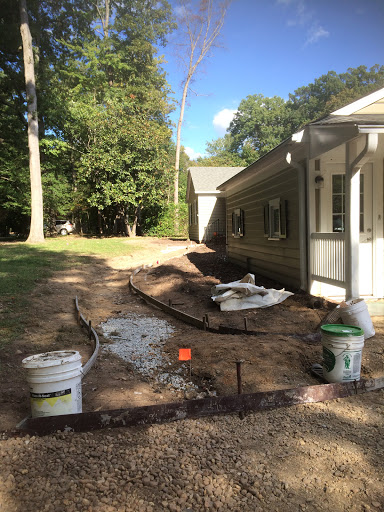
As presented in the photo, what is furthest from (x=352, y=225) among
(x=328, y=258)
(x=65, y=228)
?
(x=65, y=228)

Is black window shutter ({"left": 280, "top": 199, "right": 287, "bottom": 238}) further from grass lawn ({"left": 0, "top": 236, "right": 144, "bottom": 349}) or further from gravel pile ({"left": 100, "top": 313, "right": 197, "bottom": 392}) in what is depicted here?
grass lawn ({"left": 0, "top": 236, "right": 144, "bottom": 349})

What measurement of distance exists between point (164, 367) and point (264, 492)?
236cm

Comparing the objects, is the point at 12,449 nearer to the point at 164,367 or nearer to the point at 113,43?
the point at 164,367

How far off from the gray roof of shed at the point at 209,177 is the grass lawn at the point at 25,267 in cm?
595

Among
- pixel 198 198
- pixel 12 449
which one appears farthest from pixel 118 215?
pixel 12 449

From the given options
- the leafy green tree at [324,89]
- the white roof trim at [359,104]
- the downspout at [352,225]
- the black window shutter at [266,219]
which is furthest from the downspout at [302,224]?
the leafy green tree at [324,89]

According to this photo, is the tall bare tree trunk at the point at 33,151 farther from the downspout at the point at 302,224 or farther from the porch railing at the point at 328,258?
the porch railing at the point at 328,258

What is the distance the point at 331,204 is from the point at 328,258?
1223 mm

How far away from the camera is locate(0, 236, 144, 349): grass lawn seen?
571 centimetres

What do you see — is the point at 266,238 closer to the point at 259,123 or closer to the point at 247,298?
the point at 247,298

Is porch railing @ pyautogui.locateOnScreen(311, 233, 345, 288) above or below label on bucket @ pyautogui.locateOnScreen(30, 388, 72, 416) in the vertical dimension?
above

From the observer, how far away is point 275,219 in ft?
29.6

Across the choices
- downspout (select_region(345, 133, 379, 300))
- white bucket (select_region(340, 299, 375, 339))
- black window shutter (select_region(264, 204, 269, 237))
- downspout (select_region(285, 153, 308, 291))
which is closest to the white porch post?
downspout (select_region(345, 133, 379, 300))

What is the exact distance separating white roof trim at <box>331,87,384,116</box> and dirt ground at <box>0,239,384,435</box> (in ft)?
10.7
